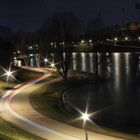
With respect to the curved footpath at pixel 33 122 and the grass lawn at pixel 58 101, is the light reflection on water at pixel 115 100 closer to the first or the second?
the grass lawn at pixel 58 101

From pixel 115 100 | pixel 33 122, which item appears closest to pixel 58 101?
pixel 115 100

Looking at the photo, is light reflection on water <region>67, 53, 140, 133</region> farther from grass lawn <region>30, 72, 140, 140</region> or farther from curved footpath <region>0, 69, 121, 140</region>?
curved footpath <region>0, 69, 121, 140</region>

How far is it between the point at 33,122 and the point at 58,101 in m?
15.0

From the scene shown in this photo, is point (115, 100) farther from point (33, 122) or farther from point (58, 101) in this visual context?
point (33, 122)

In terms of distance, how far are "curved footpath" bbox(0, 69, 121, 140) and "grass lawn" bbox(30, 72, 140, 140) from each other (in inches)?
37.4

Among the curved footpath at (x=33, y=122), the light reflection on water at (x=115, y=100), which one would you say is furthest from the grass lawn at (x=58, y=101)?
the light reflection on water at (x=115, y=100)

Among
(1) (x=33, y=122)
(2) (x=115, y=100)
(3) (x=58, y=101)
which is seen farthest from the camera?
(2) (x=115, y=100)

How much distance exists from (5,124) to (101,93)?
26665mm

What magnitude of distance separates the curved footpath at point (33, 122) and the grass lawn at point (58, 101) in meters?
0.95

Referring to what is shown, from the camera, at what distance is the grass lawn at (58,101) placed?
3158 centimetres

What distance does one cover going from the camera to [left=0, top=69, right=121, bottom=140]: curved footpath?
2809cm

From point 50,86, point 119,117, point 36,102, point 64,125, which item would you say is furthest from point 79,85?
point 64,125

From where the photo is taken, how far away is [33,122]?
1283 inches

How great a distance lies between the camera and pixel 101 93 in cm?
5634
